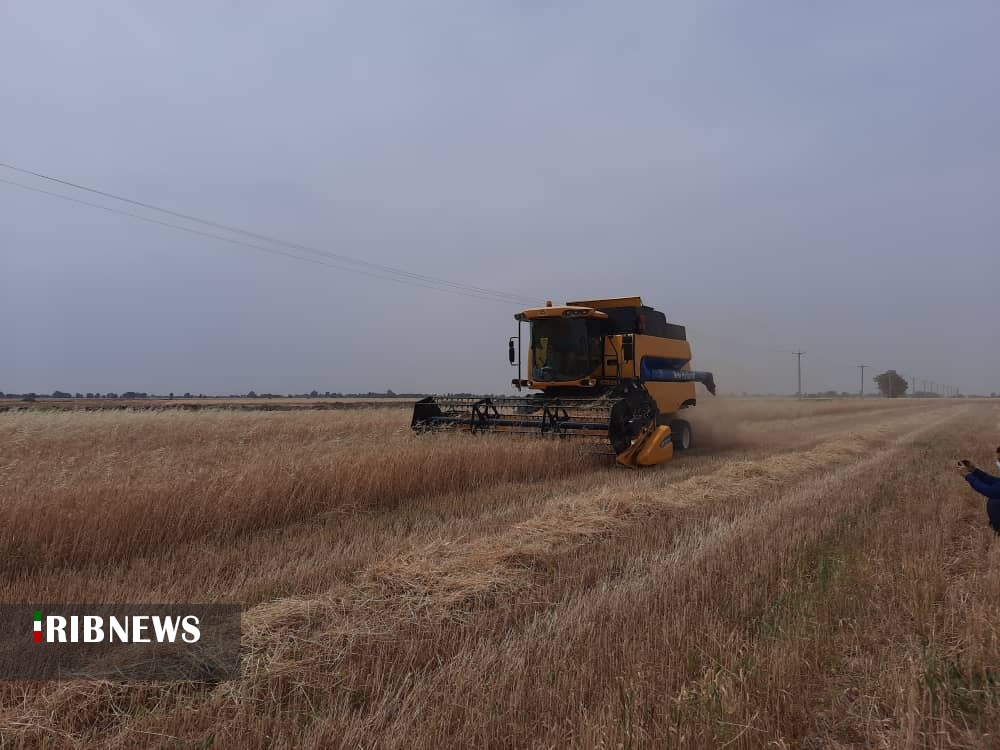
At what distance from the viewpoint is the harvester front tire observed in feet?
42.5

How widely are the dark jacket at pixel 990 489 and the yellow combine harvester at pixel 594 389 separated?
5118 millimetres

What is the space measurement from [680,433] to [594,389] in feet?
9.90

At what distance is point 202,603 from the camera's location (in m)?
3.64

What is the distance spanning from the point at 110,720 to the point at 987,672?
383cm

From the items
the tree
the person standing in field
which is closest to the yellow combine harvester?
the person standing in field

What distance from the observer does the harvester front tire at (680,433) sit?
12945 millimetres

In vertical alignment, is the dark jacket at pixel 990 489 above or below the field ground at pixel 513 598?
above

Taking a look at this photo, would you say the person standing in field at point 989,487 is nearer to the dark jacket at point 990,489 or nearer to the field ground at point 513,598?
the dark jacket at point 990,489

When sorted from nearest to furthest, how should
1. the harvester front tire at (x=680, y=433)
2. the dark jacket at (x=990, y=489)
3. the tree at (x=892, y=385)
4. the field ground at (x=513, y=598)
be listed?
the field ground at (x=513, y=598)
the dark jacket at (x=990, y=489)
the harvester front tire at (x=680, y=433)
the tree at (x=892, y=385)

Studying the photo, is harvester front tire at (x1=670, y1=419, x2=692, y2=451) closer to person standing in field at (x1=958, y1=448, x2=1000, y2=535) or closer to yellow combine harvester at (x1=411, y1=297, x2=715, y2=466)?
yellow combine harvester at (x1=411, y1=297, x2=715, y2=466)

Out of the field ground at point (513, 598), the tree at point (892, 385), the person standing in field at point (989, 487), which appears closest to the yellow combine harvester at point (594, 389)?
the field ground at point (513, 598)

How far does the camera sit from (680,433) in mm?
13117

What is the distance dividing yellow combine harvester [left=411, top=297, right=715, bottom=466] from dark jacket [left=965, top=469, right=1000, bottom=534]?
5118 millimetres

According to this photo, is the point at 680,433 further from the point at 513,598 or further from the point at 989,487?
the point at 513,598
